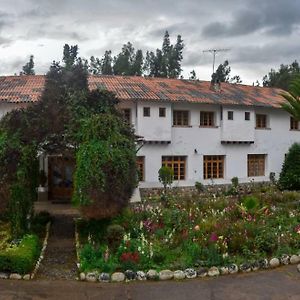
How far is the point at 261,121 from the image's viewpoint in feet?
106

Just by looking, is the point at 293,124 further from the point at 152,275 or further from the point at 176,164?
the point at 152,275

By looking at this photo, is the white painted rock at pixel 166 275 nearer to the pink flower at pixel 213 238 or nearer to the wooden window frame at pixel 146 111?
the pink flower at pixel 213 238

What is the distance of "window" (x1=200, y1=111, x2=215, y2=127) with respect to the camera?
2973cm

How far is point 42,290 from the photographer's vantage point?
11062 mm

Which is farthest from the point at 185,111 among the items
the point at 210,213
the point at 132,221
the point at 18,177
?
the point at 18,177

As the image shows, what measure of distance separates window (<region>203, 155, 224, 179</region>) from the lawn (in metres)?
11.3

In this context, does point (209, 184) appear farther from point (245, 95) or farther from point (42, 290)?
point (42, 290)

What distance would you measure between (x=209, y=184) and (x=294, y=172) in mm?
5136

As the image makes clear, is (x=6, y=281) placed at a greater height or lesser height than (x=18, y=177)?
lesser

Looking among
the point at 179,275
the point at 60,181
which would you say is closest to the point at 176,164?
the point at 60,181

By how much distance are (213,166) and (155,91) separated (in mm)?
6200

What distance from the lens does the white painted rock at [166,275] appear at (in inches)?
466

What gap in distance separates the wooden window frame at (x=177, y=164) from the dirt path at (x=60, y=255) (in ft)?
37.1

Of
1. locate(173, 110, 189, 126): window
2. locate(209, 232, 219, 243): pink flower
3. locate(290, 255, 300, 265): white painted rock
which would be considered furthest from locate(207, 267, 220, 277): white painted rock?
locate(173, 110, 189, 126): window
